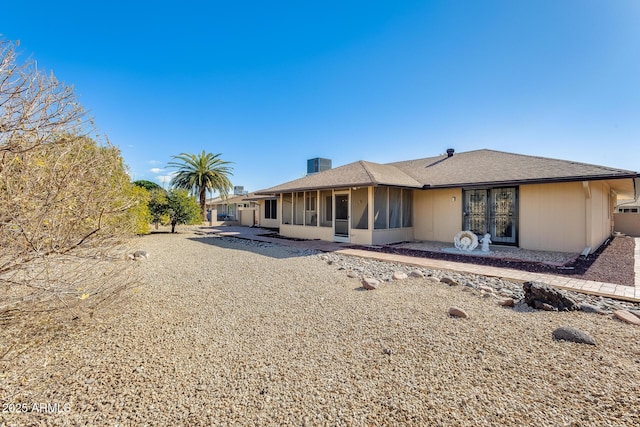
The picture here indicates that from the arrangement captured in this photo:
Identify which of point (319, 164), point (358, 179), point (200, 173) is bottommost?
point (358, 179)

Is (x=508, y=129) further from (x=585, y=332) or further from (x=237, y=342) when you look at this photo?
(x=237, y=342)

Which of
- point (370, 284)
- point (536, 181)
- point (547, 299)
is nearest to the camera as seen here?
point (547, 299)

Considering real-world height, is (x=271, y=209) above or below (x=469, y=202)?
below

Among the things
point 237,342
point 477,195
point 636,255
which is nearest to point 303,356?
point 237,342

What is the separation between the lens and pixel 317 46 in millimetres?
11695

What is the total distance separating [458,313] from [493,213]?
864cm

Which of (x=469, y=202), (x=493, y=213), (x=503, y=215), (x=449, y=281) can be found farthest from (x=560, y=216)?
(x=449, y=281)

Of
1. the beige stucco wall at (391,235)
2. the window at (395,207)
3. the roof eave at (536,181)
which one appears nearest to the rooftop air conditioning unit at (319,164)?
the window at (395,207)

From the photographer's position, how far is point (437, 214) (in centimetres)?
1288

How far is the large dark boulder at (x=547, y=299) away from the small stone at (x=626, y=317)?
0.44 metres

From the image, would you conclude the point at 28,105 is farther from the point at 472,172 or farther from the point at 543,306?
the point at 472,172

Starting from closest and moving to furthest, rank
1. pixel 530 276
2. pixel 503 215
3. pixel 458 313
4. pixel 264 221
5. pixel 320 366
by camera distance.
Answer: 1. pixel 320 366
2. pixel 458 313
3. pixel 530 276
4. pixel 503 215
5. pixel 264 221

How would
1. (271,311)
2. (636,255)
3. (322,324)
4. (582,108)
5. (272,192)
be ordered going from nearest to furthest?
(322,324) → (271,311) → (636,255) → (582,108) → (272,192)

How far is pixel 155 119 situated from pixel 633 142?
873 inches
